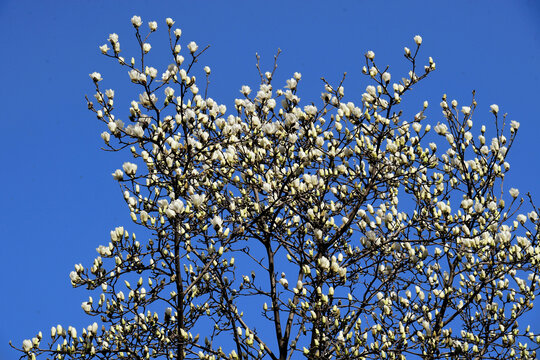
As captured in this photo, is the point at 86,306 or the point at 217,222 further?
the point at 86,306

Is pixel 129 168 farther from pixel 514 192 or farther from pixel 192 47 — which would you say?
pixel 514 192

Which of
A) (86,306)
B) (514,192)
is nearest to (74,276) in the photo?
(86,306)

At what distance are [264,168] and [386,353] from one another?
3350 millimetres

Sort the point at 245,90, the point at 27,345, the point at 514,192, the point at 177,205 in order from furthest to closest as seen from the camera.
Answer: the point at 245,90
the point at 514,192
the point at 27,345
the point at 177,205

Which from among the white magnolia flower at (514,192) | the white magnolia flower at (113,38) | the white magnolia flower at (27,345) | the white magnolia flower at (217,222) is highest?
the white magnolia flower at (113,38)

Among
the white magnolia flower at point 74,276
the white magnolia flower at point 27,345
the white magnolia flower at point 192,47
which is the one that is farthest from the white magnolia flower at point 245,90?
the white magnolia flower at point 27,345

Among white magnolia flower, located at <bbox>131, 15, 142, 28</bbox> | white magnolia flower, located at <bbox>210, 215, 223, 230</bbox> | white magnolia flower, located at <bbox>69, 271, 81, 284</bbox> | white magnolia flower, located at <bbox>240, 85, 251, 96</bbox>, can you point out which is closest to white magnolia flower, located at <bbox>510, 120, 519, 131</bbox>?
white magnolia flower, located at <bbox>240, 85, 251, 96</bbox>

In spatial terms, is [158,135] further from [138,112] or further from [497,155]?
[497,155]

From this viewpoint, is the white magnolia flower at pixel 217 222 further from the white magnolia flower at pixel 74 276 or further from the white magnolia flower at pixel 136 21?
the white magnolia flower at pixel 136 21

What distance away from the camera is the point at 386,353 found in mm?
8305

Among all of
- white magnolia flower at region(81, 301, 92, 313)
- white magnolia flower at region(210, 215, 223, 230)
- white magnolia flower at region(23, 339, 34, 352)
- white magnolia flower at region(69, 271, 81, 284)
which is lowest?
white magnolia flower at region(23, 339, 34, 352)

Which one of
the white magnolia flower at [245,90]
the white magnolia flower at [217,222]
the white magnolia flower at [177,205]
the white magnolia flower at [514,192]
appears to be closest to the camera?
the white magnolia flower at [177,205]

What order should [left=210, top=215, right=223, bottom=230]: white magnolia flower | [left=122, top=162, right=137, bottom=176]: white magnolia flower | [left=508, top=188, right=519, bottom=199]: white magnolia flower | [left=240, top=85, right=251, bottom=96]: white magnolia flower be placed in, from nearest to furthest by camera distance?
[left=210, top=215, right=223, bottom=230]: white magnolia flower
[left=122, top=162, right=137, bottom=176]: white magnolia flower
[left=508, top=188, right=519, bottom=199]: white magnolia flower
[left=240, top=85, right=251, bottom=96]: white magnolia flower

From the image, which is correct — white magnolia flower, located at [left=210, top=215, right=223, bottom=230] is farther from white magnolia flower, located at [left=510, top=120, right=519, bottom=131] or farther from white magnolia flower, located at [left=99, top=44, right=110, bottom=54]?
white magnolia flower, located at [left=510, top=120, right=519, bottom=131]
